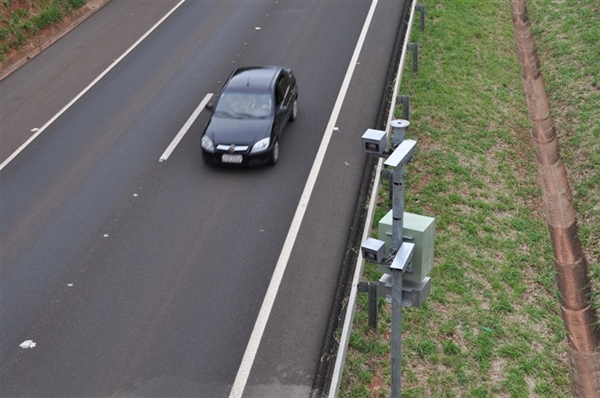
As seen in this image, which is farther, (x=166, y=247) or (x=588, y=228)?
(x=588, y=228)

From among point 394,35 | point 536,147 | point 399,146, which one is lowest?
point 536,147

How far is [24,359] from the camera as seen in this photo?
11820 mm

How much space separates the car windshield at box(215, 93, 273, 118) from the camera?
17.3 meters

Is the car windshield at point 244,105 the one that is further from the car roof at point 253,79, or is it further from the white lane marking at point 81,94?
the white lane marking at point 81,94

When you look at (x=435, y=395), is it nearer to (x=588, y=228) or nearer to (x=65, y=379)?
(x=65, y=379)

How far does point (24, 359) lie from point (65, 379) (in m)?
0.89

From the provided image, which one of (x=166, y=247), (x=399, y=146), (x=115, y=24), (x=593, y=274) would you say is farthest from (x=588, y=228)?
(x=115, y=24)

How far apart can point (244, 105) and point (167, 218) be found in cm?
364

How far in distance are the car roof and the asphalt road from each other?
131cm

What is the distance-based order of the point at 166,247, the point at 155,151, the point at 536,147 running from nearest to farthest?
the point at 166,247 < the point at 155,151 < the point at 536,147

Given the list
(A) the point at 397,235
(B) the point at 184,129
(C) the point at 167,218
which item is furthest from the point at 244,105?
(A) the point at 397,235

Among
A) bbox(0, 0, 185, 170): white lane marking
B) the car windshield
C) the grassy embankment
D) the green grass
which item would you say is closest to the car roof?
the car windshield

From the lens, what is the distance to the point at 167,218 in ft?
49.9

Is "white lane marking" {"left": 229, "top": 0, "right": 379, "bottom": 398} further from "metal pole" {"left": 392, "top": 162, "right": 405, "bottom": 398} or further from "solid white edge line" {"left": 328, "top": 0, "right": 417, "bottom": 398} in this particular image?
"metal pole" {"left": 392, "top": 162, "right": 405, "bottom": 398}
